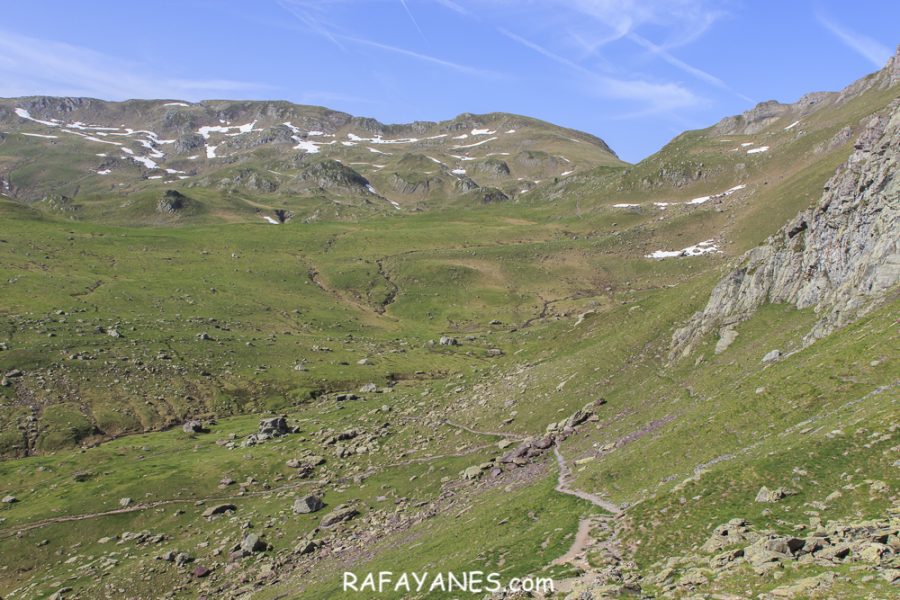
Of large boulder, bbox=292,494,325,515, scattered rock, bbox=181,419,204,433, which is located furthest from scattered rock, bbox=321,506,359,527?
scattered rock, bbox=181,419,204,433

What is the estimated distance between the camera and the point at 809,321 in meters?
45.4

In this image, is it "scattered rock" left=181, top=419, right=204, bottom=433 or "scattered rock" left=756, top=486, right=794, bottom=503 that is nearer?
"scattered rock" left=756, top=486, right=794, bottom=503

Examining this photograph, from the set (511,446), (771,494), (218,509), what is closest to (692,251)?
(511,446)

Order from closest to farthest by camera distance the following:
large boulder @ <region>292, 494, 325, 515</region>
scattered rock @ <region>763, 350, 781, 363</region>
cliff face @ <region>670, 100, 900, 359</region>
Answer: cliff face @ <region>670, 100, 900, 359</region>, scattered rock @ <region>763, 350, 781, 363</region>, large boulder @ <region>292, 494, 325, 515</region>

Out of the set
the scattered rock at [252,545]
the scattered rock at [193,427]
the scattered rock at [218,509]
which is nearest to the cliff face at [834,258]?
the scattered rock at [252,545]

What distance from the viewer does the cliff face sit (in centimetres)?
4053

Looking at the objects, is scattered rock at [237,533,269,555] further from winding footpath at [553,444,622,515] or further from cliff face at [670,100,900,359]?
cliff face at [670,100,900,359]

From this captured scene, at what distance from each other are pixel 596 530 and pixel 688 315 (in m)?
37.8

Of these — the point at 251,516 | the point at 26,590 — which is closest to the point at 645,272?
the point at 251,516

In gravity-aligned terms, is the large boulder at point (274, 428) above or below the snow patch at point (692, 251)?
below

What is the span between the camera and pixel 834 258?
45812 mm

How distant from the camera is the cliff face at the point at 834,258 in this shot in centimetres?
4053

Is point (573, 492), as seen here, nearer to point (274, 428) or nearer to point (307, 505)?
point (307, 505)

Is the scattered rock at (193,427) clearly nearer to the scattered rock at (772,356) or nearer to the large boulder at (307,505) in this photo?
the large boulder at (307,505)
